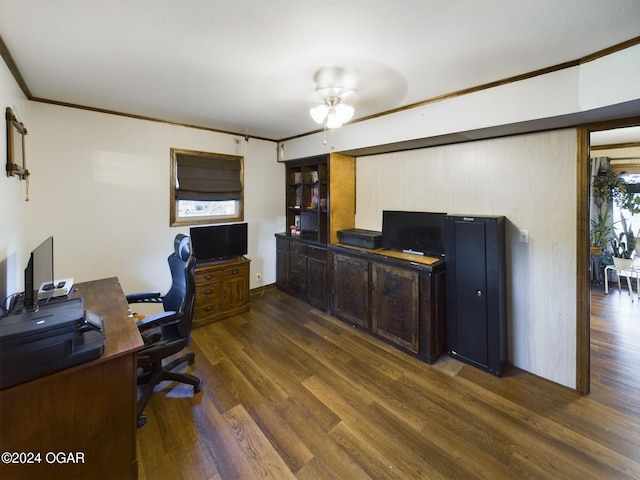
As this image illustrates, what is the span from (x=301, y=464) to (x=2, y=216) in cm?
243

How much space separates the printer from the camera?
3.72 feet

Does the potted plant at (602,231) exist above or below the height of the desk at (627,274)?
above

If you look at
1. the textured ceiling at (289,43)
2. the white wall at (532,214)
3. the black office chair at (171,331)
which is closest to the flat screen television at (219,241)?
the black office chair at (171,331)

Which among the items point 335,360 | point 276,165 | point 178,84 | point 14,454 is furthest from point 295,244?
point 14,454

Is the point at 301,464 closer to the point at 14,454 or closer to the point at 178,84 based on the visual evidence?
the point at 14,454

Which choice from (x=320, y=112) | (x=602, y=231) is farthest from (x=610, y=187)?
(x=320, y=112)

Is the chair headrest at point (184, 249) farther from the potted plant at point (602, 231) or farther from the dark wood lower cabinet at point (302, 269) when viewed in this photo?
the potted plant at point (602, 231)

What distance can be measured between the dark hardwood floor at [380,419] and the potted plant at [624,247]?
1662 millimetres

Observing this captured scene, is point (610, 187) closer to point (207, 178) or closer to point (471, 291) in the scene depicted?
point (471, 291)

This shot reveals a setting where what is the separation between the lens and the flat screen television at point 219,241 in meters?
3.56

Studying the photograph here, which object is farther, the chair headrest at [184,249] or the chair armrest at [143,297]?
the chair armrest at [143,297]

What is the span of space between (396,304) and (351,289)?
647mm

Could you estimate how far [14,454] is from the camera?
1164 mm

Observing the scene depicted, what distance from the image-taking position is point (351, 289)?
132 inches
